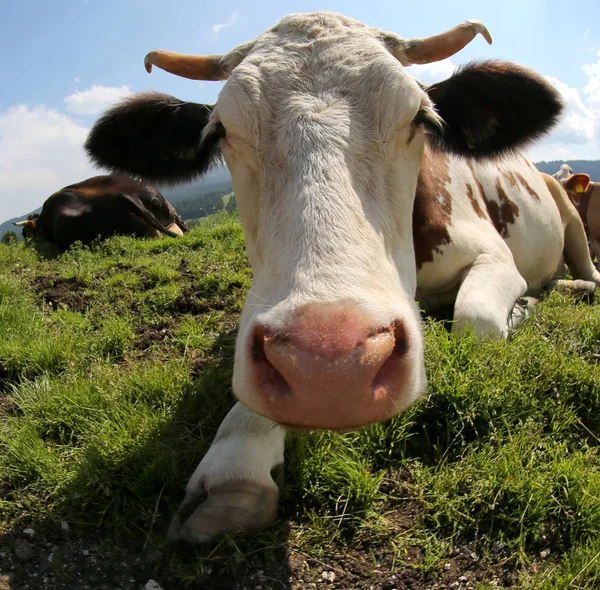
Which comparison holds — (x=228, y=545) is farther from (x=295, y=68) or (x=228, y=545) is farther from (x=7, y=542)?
(x=295, y=68)

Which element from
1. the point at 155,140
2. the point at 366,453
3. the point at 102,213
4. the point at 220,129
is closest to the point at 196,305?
the point at 155,140

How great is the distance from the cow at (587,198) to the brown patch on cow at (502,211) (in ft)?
15.2

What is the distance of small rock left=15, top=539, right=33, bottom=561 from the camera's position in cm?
218

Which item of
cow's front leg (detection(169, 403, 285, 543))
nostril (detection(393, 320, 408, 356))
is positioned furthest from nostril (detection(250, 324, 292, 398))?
cow's front leg (detection(169, 403, 285, 543))

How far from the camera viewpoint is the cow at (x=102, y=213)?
9773 mm

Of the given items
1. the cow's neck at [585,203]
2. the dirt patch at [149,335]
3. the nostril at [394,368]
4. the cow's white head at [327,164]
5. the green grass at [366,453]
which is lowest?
the cow's neck at [585,203]

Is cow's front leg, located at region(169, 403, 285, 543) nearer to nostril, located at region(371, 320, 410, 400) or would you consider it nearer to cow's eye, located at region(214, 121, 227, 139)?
nostril, located at region(371, 320, 410, 400)

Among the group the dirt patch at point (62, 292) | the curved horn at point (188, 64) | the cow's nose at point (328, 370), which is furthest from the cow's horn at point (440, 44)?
the dirt patch at point (62, 292)

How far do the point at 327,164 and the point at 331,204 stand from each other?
0.23 m

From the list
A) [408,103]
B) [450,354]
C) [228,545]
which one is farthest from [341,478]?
[408,103]

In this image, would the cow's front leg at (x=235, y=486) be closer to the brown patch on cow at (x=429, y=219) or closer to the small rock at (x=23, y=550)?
the small rock at (x=23, y=550)

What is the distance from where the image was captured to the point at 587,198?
400 inches

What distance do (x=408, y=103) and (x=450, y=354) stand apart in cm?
137

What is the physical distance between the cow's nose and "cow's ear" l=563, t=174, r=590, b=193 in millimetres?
8763
